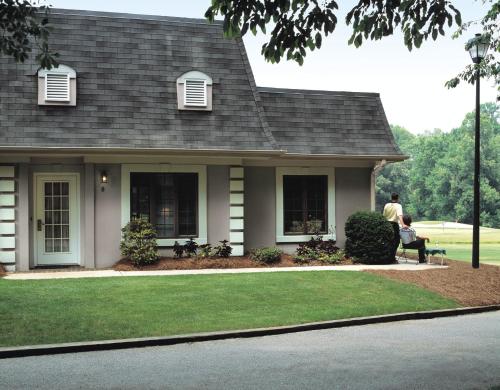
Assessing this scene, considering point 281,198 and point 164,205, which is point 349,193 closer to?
point 281,198

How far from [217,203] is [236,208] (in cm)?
53

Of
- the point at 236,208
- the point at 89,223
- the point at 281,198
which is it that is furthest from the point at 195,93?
the point at 89,223

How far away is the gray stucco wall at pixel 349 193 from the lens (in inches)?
758

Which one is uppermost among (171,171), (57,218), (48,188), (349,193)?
(171,171)

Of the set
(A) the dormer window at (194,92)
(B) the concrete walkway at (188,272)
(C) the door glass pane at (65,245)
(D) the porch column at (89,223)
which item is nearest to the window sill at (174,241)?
(B) the concrete walkway at (188,272)

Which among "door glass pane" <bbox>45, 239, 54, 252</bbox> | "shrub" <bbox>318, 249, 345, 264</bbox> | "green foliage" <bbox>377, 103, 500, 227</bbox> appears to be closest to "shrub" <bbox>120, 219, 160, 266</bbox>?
"door glass pane" <bbox>45, 239, 54, 252</bbox>

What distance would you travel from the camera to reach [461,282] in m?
14.3

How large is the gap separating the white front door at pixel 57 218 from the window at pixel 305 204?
588cm

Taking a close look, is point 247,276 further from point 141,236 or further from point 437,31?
point 437,31

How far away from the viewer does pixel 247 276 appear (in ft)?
47.0

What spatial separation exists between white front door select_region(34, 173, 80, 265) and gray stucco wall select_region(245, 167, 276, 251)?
469 centimetres

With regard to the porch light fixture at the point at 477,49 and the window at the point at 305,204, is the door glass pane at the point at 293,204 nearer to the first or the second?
the window at the point at 305,204

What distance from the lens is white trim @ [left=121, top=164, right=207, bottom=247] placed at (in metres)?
16.9

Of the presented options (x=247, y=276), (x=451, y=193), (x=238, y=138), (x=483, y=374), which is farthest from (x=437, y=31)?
(x=451, y=193)
